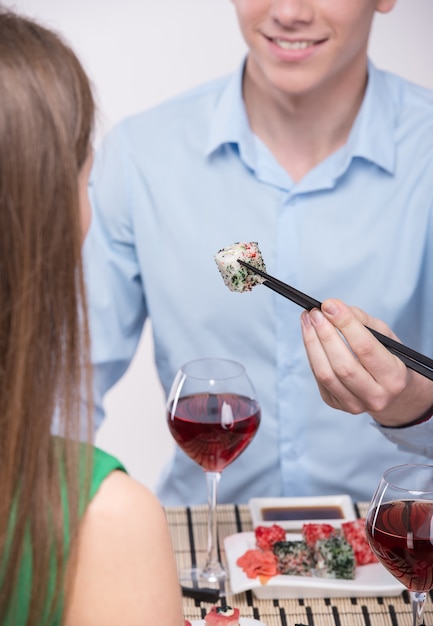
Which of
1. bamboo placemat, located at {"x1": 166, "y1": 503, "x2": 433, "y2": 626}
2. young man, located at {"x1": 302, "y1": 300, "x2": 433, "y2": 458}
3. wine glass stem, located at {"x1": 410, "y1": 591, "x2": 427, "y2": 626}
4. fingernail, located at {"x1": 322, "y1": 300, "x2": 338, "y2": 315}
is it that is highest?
fingernail, located at {"x1": 322, "y1": 300, "x2": 338, "y2": 315}

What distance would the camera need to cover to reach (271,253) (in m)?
2.11

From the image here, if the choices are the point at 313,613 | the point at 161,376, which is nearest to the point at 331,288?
the point at 161,376

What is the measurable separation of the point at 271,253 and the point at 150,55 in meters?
2.05

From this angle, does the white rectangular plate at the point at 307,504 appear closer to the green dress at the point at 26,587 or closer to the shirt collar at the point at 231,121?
the green dress at the point at 26,587

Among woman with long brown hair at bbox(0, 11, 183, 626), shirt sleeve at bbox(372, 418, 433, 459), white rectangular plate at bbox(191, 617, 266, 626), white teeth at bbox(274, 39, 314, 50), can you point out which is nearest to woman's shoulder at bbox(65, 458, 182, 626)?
woman with long brown hair at bbox(0, 11, 183, 626)

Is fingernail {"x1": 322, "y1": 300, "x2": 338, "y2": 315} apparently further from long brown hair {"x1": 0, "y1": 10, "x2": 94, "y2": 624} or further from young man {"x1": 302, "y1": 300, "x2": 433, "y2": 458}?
long brown hair {"x1": 0, "y1": 10, "x2": 94, "y2": 624}

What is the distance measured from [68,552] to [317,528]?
0.61 metres

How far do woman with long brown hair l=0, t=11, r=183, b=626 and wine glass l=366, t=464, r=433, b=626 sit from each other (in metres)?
0.33

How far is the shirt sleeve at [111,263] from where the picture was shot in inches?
85.3

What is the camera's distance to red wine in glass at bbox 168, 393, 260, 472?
1425 mm

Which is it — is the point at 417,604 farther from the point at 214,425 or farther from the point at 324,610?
the point at 214,425

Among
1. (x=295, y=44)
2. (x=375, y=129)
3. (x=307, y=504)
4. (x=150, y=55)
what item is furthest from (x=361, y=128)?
(x=150, y=55)

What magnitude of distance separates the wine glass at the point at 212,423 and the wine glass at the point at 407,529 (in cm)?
29

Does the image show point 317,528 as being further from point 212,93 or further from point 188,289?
point 212,93
